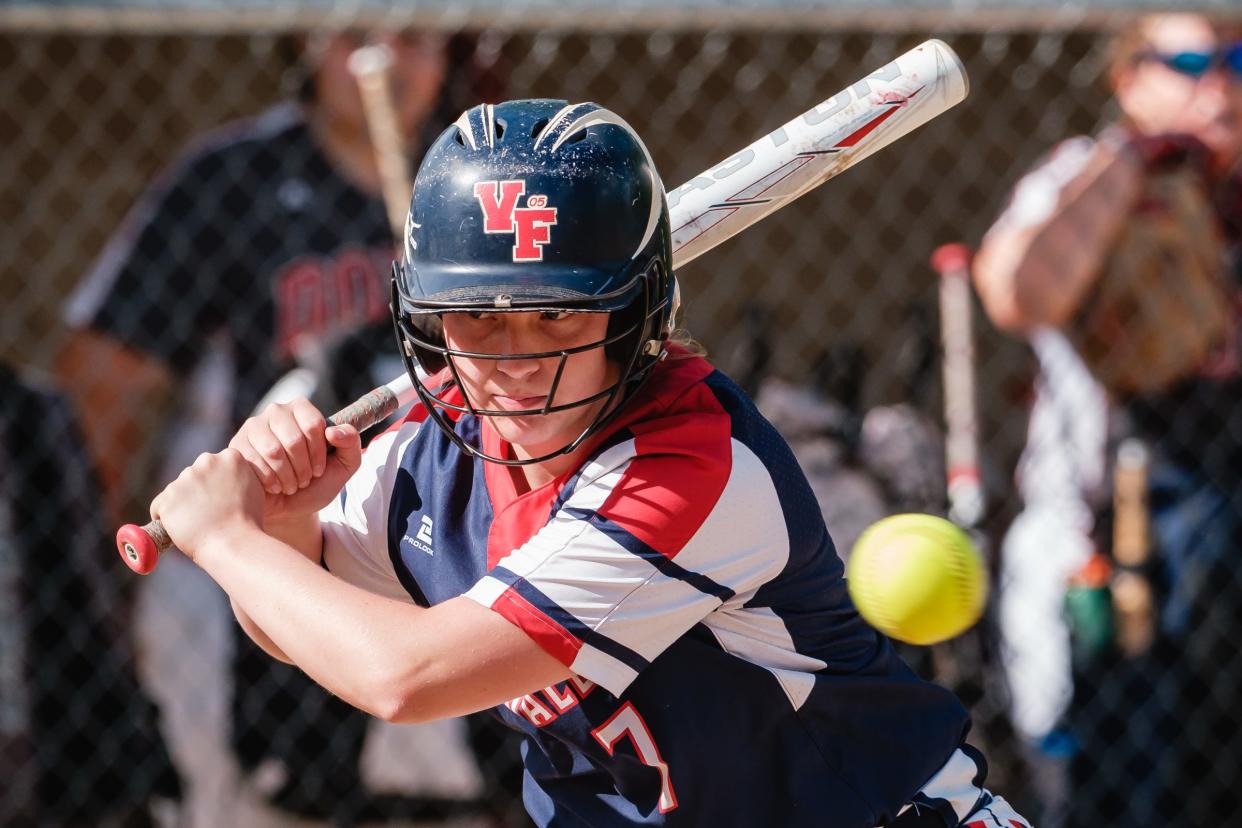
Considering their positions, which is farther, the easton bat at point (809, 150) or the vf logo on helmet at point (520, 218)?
the easton bat at point (809, 150)

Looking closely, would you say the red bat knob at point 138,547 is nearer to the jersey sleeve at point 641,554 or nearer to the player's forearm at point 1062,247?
the jersey sleeve at point 641,554

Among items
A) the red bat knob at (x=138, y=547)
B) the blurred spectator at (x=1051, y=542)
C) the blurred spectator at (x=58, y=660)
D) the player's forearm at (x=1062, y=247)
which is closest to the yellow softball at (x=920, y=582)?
the red bat knob at (x=138, y=547)

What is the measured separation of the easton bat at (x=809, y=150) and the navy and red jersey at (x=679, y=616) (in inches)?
10.3

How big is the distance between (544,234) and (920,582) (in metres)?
1.05

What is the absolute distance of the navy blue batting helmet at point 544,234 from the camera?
1.93m

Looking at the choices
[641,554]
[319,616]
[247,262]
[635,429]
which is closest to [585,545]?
[641,554]

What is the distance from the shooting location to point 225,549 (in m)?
1.93

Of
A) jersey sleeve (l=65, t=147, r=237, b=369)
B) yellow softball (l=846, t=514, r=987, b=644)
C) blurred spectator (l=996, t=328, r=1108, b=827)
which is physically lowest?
blurred spectator (l=996, t=328, r=1108, b=827)

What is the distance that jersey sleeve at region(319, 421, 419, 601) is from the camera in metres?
2.29

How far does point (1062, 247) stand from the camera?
154 inches

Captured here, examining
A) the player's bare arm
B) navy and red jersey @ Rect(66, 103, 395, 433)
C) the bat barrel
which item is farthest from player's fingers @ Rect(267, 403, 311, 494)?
navy and red jersey @ Rect(66, 103, 395, 433)

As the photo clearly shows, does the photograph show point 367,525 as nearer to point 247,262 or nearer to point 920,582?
A: point 920,582

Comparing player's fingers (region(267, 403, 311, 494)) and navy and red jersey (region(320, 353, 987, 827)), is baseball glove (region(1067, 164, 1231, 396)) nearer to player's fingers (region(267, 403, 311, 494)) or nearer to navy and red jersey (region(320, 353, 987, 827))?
navy and red jersey (region(320, 353, 987, 827))

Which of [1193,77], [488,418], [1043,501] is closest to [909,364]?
[1043,501]
